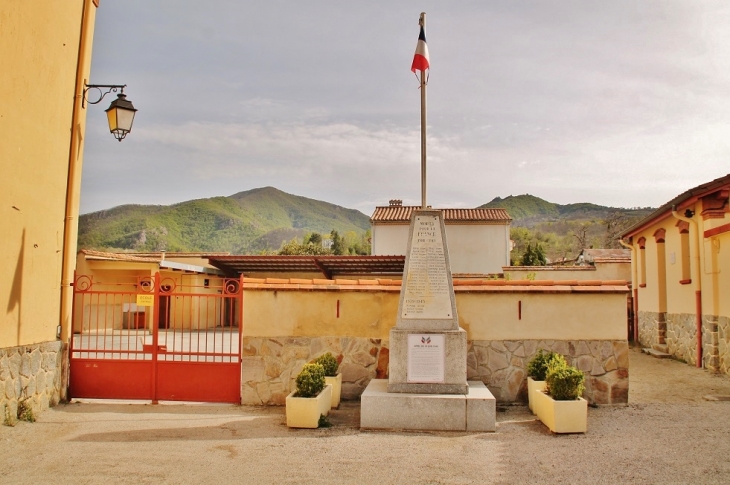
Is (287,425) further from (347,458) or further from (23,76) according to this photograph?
(23,76)

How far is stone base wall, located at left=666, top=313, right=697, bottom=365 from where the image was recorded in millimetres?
12625

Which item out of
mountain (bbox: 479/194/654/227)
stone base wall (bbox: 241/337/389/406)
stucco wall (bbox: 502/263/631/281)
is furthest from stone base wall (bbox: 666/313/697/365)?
mountain (bbox: 479/194/654/227)

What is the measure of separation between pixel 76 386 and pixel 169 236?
7924 centimetres

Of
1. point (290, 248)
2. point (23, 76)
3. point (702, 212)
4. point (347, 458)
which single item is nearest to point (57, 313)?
point (23, 76)

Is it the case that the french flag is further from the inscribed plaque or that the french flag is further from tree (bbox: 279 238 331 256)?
tree (bbox: 279 238 331 256)

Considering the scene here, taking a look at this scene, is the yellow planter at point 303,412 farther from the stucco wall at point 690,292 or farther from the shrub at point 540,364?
the stucco wall at point 690,292

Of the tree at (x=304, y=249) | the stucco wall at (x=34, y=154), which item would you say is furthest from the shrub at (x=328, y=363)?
the tree at (x=304, y=249)

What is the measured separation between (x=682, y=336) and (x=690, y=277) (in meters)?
1.53

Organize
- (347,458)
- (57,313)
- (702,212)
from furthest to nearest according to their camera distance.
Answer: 1. (702,212)
2. (57,313)
3. (347,458)

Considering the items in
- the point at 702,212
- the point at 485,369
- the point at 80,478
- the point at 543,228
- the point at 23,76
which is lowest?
the point at 80,478

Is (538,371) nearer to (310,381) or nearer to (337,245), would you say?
(310,381)

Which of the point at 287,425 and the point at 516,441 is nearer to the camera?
the point at 516,441

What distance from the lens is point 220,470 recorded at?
5.34 m

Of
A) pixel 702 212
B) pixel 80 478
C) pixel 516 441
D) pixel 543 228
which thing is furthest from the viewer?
pixel 543 228
